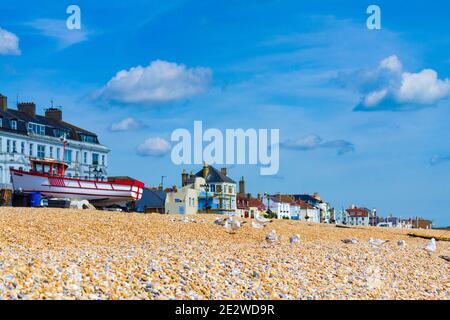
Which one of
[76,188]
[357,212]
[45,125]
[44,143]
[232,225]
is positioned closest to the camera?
[232,225]

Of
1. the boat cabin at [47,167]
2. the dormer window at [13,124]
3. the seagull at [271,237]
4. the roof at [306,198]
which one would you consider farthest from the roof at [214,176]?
the seagull at [271,237]

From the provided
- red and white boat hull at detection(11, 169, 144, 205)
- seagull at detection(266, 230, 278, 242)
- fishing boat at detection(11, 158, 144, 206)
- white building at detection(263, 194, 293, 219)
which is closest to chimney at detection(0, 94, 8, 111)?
fishing boat at detection(11, 158, 144, 206)

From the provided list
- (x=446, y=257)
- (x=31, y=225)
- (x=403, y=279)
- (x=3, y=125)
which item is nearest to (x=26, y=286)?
(x=403, y=279)

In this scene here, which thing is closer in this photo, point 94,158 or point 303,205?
point 94,158

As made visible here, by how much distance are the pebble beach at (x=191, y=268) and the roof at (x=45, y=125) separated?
123ft

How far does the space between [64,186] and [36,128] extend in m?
22.3

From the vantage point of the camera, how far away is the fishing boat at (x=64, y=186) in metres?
37.2

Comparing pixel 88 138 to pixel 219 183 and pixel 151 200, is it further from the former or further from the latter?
pixel 219 183

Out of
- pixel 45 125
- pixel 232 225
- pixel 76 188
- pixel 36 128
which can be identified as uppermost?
pixel 45 125

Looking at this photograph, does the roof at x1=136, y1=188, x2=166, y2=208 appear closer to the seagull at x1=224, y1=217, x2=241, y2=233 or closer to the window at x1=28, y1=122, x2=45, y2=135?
the window at x1=28, y1=122, x2=45, y2=135

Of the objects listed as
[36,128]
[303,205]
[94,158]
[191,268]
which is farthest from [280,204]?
[191,268]

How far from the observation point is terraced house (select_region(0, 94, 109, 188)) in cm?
5531

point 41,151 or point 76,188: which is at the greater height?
point 41,151

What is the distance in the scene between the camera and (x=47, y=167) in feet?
127
